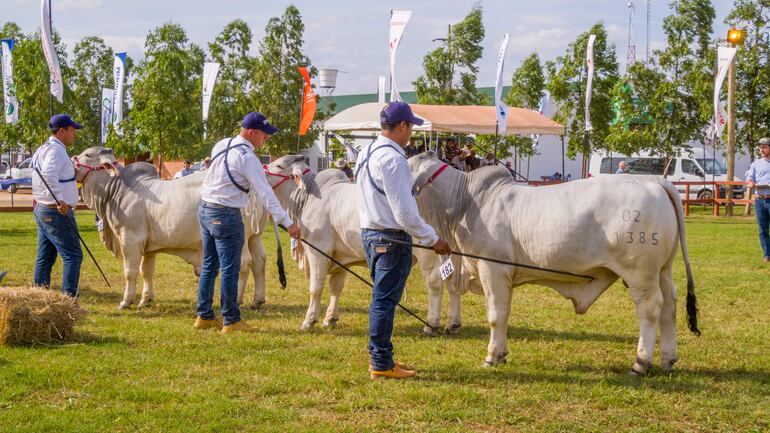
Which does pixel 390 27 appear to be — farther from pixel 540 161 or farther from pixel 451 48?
pixel 540 161

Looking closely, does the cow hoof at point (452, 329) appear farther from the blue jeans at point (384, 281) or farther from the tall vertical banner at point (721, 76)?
the tall vertical banner at point (721, 76)

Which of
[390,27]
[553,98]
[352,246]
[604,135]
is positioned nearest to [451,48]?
[553,98]

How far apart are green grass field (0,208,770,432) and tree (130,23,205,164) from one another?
2563cm

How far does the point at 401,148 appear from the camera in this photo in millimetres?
6867

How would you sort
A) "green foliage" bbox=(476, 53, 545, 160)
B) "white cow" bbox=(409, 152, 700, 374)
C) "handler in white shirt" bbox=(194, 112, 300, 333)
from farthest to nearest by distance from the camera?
"green foliage" bbox=(476, 53, 545, 160), "handler in white shirt" bbox=(194, 112, 300, 333), "white cow" bbox=(409, 152, 700, 374)

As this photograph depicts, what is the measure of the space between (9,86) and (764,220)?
94.0ft

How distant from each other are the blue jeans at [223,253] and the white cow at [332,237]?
860 millimetres

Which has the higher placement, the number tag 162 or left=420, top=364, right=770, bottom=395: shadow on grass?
the number tag 162

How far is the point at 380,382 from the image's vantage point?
22.7ft

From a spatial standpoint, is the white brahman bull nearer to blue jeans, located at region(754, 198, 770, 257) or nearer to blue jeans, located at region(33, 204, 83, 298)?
blue jeans, located at region(33, 204, 83, 298)

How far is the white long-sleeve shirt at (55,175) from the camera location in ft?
32.3

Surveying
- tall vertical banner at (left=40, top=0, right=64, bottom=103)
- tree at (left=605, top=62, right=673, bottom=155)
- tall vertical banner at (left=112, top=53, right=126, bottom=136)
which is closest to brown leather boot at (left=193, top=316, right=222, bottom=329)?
tall vertical banner at (left=40, top=0, right=64, bottom=103)

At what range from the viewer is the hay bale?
7.88m

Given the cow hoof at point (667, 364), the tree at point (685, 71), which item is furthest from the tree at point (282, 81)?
the cow hoof at point (667, 364)
